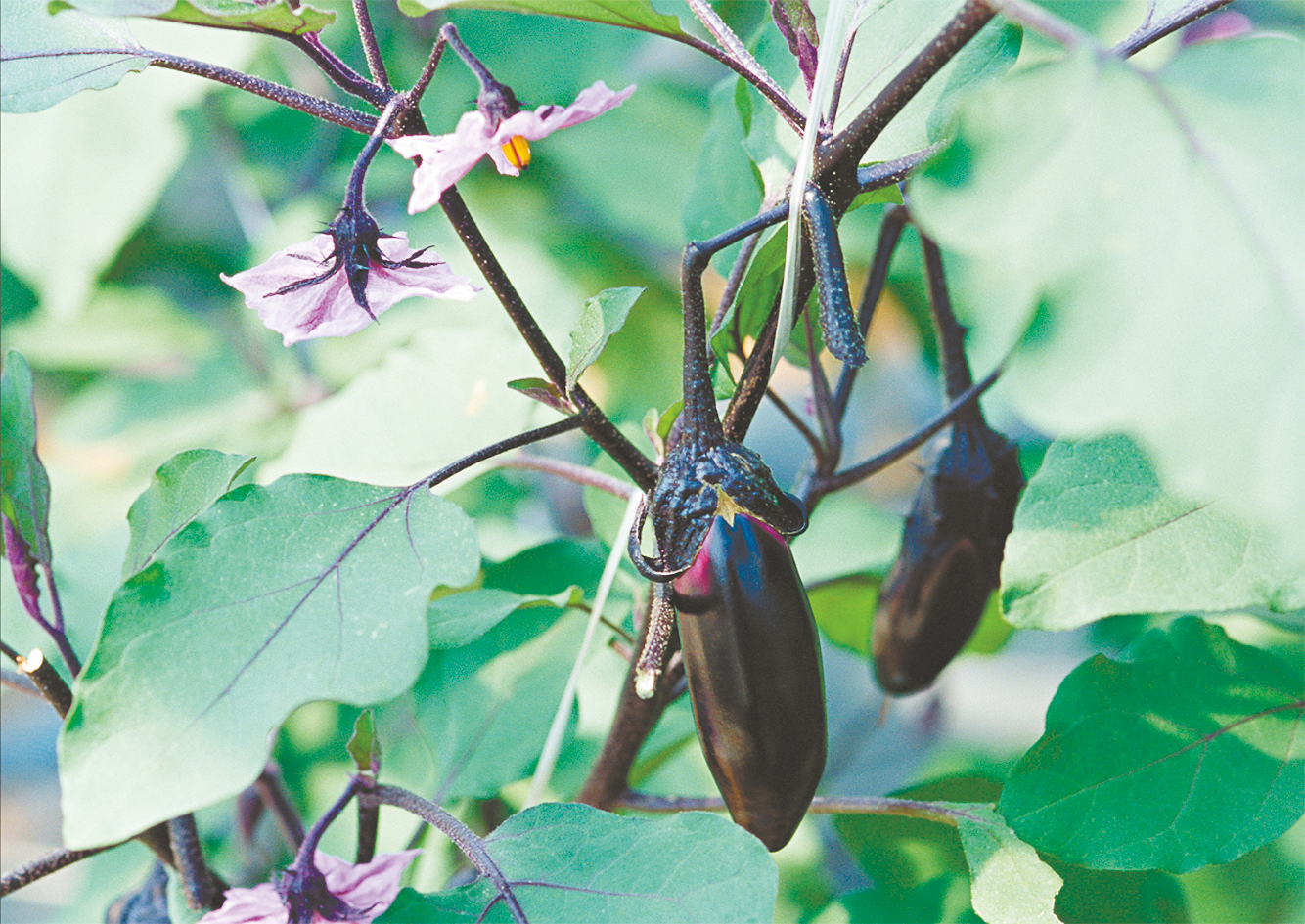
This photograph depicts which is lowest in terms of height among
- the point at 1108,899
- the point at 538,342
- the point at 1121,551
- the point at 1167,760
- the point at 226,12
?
the point at 1108,899

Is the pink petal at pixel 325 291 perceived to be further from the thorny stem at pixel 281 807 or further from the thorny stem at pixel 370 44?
the thorny stem at pixel 281 807

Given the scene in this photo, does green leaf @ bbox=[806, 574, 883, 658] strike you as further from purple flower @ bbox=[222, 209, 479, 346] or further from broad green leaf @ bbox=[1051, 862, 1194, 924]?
purple flower @ bbox=[222, 209, 479, 346]

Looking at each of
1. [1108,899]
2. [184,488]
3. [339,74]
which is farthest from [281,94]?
[1108,899]

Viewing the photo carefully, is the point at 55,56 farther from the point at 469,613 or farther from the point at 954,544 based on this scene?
the point at 954,544

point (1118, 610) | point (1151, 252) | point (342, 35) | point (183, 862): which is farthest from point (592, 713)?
point (342, 35)

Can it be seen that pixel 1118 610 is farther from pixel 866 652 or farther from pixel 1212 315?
pixel 866 652
